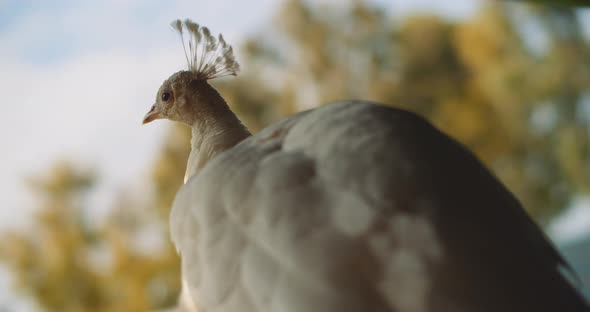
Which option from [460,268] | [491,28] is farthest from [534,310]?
[491,28]

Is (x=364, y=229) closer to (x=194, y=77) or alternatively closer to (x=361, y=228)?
(x=361, y=228)

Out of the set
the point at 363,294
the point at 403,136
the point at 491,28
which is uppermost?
the point at 491,28

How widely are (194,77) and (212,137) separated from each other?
91 mm

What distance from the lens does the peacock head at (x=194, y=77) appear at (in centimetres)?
62

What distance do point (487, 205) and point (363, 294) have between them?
0.11 m

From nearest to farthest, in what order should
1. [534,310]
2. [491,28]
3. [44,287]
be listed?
[534,310] → [44,287] → [491,28]

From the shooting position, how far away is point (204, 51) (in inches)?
25.0

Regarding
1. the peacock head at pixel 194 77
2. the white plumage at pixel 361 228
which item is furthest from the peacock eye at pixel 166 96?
the white plumage at pixel 361 228

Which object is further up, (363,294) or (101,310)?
(363,294)

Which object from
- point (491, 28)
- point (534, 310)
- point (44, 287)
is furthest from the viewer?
point (491, 28)

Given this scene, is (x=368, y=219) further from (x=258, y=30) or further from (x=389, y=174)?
(x=258, y=30)

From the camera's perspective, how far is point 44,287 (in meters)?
2.60

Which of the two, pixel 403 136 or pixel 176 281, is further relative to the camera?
pixel 176 281

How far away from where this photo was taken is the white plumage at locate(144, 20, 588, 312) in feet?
1.18
